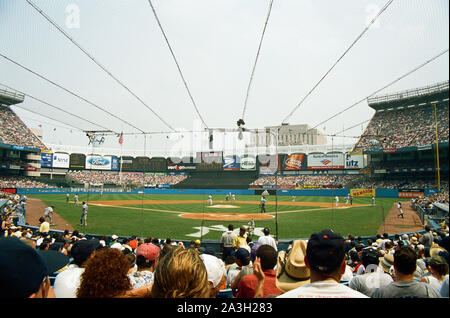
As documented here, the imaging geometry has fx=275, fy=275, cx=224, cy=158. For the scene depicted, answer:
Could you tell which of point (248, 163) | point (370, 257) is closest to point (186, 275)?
point (370, 257)

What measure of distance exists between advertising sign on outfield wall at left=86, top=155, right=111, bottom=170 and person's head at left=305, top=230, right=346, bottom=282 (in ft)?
300

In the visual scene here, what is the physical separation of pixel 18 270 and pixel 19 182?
6488 centimetres

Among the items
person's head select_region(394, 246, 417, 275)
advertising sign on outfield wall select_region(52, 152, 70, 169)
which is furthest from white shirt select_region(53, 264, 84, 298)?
advertising sign on outfield wall select_region(52, 152, 70, 169)

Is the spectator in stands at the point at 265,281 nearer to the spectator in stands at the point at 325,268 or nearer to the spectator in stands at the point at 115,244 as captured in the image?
the spectator in stands at the point at 325,268

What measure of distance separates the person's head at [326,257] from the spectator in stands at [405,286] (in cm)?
91

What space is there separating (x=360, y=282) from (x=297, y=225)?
56.7ft

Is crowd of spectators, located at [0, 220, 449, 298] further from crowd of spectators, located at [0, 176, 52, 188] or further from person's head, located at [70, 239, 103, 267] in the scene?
crowd of spectators, located at [0, 176, 52, 188]

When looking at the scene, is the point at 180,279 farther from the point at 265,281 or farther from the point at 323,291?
the point at 265,281

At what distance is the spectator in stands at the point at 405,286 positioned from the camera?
268 centimetres

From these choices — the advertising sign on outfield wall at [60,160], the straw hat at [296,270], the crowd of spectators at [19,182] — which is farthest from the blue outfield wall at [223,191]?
the straw hat at [296,270]

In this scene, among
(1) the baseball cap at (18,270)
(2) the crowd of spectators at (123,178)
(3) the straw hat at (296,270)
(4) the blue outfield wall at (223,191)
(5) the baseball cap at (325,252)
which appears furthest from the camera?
(2) the crowd of spectators at (123,178)

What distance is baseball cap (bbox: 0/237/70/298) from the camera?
157 centimetres
